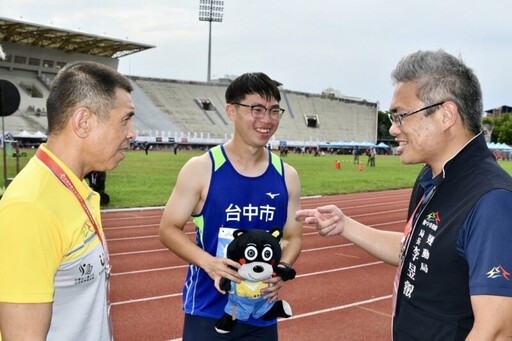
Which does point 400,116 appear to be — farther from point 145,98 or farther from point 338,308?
point 145,98

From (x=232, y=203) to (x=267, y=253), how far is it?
1.20 ft

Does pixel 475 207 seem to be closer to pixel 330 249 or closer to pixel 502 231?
pixel 502 231

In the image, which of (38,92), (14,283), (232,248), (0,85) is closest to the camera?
(14,283)

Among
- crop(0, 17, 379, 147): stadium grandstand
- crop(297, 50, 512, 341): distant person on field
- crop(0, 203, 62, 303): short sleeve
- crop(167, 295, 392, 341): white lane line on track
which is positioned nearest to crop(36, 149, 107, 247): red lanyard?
crop(0, 203, 62, 303): short sleeve

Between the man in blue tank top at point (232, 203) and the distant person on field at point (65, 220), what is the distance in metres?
0.79

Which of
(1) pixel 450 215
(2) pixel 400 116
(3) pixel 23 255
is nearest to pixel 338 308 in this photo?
(2) pixel 400 116

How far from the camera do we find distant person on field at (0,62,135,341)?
1597 millimetres

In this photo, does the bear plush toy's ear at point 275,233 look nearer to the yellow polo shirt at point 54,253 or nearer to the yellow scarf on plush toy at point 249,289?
the yellow scarf on plush toy at point 249,289

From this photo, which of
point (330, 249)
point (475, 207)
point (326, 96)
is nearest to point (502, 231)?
point (475, 207)

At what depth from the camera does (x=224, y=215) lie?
9.61 feet

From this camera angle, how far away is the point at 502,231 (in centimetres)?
173

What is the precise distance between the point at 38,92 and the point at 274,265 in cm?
6655

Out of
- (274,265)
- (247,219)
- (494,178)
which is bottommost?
(274,265)

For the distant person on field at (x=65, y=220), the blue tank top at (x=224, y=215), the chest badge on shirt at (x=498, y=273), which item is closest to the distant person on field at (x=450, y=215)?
the chest badge on shirt at (x=498, y=273)
